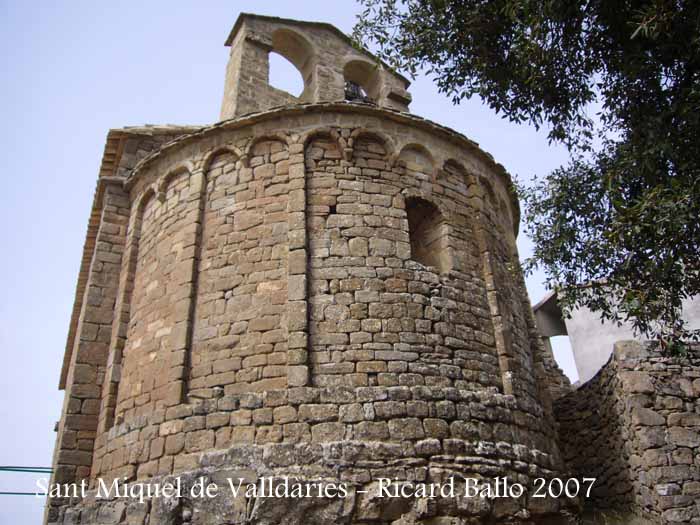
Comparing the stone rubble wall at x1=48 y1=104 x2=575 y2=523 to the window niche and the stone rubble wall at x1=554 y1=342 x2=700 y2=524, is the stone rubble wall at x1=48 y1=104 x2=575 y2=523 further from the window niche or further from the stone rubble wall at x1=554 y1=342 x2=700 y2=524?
the stone rubble wall at x1=554 y1=342 x2=700 y2=524

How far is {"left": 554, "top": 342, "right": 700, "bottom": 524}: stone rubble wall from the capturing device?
256 inches

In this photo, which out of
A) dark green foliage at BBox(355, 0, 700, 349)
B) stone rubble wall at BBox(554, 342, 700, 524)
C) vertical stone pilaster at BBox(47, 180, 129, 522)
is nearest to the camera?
dark green foliage at BBox(355, 0, 700, 349)

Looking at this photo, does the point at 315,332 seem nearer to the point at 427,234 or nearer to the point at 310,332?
the point at 310,332

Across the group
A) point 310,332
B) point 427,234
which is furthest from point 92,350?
point 427,234

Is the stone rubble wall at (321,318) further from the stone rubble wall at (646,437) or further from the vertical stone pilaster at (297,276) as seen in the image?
the stone rubble wall at (646,437)

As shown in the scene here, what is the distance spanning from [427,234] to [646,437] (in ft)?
11.7

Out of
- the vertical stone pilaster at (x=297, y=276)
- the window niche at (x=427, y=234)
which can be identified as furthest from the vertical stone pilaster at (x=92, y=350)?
the window niche at (x=427, y=234)

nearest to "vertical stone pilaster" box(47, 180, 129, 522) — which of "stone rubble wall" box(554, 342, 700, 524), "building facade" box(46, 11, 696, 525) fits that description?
"building facade" box(46, 11, 696, 525)

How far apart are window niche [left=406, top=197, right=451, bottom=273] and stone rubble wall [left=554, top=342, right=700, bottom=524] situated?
2596 millimetres

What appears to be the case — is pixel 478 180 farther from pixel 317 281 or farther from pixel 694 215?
pixel 694 215

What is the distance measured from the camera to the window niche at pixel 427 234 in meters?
7.17

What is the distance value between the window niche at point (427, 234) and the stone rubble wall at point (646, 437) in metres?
2.60

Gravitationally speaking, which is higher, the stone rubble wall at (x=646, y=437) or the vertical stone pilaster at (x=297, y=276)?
the vertical stone pilaster at (x=297, y=276)

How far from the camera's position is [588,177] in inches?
237
